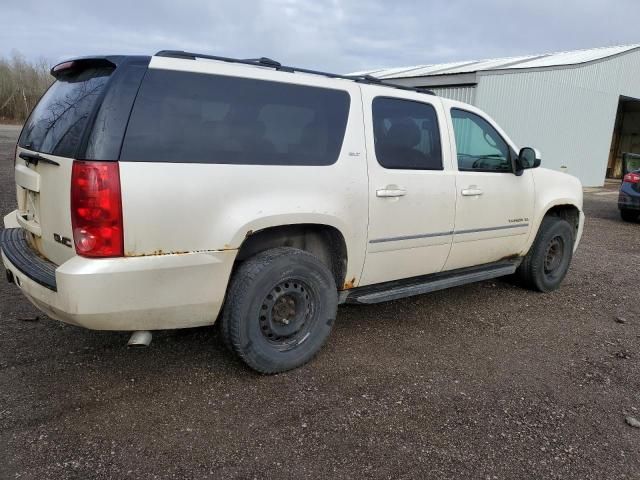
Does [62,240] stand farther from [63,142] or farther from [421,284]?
[421,284]

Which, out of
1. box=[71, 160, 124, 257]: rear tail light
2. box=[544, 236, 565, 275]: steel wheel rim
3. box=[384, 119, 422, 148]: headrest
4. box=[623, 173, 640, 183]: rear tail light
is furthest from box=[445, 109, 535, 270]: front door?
box=[623, 173, 640, 183]: rear tail light

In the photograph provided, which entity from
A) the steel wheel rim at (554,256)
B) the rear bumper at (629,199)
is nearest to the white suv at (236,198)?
the steel wheel rim at (554,256)

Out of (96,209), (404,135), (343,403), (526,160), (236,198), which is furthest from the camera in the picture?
(526,160)

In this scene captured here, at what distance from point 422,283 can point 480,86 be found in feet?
41.1

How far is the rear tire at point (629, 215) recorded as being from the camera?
433 inches

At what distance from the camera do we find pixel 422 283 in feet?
13.7

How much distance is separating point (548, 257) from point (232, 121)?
4007 millimetres

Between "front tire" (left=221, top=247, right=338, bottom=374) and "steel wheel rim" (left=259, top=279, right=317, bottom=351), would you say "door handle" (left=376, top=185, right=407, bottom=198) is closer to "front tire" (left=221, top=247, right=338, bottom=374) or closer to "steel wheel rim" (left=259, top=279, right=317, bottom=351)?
"front tire" (left=221, top=247, right=338, bottom=374)

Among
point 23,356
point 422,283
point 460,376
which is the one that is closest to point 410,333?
point 422,283

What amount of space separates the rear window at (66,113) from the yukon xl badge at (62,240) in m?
0.45

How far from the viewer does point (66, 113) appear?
298cm

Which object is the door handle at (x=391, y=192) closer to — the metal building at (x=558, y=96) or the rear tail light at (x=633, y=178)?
the rear tail light at (x=633, y=178)

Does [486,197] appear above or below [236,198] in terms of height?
below

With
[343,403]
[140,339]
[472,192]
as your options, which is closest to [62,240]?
[140,339]
